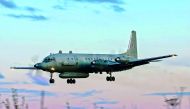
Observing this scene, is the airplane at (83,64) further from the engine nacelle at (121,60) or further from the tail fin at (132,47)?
the tail fin at (132,47)

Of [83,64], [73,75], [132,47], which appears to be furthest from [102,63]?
[132,47]

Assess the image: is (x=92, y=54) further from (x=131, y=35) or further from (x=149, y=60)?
(x=131, y=35)

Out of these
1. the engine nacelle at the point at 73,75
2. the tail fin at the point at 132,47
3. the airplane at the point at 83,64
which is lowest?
the engine nacelle at the point at 73,75

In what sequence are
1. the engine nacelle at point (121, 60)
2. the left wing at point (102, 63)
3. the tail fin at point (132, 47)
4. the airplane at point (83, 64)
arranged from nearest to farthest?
1. the airplane at point (83, 64)
2. the left wing at point (102, 63)
3. the engine nacelle at point (121, 60)
4. the tail fin at point (132, 47)

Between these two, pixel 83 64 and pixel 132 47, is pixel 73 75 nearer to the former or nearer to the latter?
pixel 83 64

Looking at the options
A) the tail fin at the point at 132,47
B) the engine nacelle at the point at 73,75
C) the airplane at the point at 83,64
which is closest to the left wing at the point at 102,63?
the airplane at the point at 83,64

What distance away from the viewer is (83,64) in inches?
3967

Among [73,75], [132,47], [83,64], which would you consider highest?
[132,47]

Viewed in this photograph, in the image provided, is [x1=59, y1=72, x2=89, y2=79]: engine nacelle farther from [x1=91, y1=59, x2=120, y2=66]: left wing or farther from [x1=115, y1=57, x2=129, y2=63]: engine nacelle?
[x1=115, y1=57, x2=129, y2=63]: engine nacelle

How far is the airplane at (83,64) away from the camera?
3807 inches

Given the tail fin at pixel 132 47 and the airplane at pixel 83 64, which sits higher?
the tail fin at pixel 132 47

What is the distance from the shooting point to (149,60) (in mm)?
100875

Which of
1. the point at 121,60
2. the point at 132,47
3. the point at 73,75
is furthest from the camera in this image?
the point at 132,47

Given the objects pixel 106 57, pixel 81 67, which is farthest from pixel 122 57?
pixel 81 67
